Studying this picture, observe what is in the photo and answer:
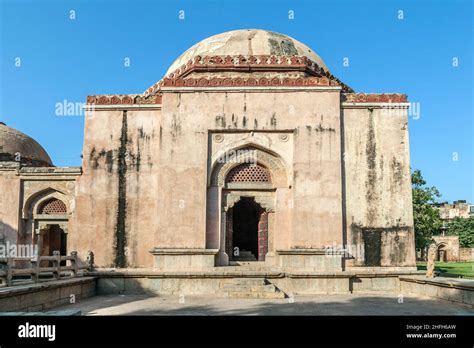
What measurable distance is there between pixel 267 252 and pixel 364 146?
13.0 feet

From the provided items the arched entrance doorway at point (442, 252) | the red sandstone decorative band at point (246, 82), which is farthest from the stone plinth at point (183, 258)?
Result: the arched entrance doorway at point (442, 252)

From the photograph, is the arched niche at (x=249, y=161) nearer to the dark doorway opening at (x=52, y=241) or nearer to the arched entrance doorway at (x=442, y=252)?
the dark doorway opening at (x=52, y=241)

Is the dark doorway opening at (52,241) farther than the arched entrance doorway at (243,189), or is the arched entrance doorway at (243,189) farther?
the dark doorway opening at (52,241)

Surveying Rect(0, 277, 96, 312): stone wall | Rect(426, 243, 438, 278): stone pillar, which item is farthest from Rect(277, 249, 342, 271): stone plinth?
Rect(0, 277, 96, 312): stone wall

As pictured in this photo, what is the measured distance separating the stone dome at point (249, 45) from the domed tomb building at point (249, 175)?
85.1 inches

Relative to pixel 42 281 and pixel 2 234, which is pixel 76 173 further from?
pixel 42 281

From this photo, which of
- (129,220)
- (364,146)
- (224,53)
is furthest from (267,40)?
(129,220)

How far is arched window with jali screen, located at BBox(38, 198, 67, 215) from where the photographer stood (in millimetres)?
15625

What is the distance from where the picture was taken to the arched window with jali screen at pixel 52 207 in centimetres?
1562

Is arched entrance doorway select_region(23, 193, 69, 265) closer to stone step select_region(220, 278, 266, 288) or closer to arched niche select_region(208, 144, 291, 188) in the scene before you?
arched niche select_region(208, 144, 291, 188)

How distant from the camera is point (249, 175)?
13.2m

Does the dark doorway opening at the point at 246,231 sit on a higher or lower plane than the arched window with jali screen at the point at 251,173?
lower

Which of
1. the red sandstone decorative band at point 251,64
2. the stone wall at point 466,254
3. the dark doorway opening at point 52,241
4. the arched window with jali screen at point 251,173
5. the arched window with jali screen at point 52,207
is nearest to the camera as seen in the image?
the arched window with jali screen at point 251,173
